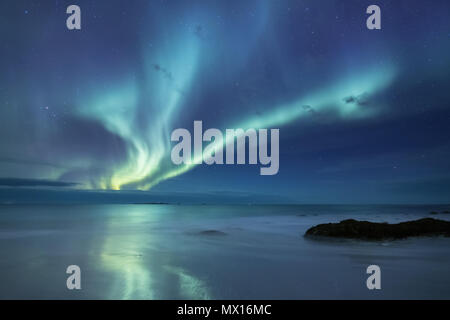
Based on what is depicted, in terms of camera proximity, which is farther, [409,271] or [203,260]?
[203,260]

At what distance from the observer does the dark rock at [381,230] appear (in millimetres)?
12906

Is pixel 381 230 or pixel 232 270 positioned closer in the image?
pixel 232 270

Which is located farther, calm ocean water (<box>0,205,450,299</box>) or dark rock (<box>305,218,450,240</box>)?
dark rock (<box>305,218,450,240</box>)

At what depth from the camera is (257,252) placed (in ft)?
37.4

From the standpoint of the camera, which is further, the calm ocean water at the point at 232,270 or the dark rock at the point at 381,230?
the dark rock at the point at 381,230

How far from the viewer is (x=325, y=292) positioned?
21.2 feet

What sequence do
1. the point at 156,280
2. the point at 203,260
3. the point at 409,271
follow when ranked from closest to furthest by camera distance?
the point at 156,280
the point at 409,271
the point at 203,260

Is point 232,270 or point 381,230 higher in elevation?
point 381,230

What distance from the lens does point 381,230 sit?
515 inches

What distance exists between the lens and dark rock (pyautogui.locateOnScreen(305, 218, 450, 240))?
1291 cm
